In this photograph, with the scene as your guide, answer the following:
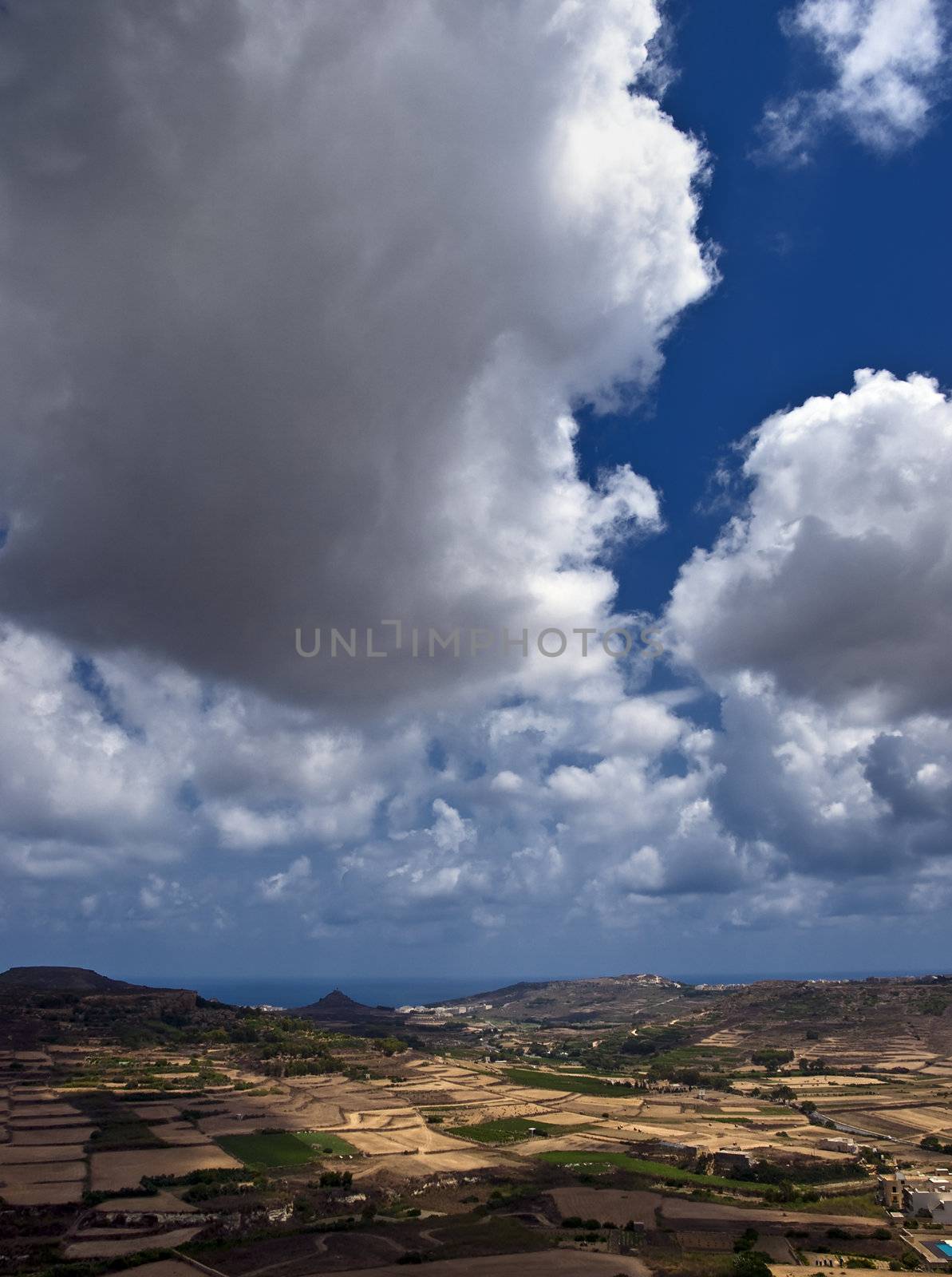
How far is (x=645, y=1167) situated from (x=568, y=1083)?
190 feet

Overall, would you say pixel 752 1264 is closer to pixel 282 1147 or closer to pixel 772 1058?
pixel 282 1147

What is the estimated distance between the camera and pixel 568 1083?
429ft

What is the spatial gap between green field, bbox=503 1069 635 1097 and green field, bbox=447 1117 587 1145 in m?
25.8

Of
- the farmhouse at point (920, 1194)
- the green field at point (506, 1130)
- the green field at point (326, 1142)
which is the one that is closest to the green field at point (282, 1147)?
the green field at point (326, 1142)

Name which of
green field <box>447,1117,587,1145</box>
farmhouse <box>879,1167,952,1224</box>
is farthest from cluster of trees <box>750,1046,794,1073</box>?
farmhouse <box>879,1167,952,1224</box>

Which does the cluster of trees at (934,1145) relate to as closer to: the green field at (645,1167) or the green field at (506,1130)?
the green field at (645,1167)

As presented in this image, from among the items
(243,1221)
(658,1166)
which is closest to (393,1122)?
(658,1166)

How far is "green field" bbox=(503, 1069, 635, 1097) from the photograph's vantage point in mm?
123812

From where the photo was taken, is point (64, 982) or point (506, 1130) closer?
point (506, 1130)

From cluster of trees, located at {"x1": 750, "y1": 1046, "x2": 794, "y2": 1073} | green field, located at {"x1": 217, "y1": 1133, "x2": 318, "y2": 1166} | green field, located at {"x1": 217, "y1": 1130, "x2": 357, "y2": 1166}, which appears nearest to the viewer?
green field, located at {"x1": 217, "y1": 1133, "x2": 318, "y2": 1166}

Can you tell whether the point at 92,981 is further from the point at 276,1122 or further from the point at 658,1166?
the point at 658,1166

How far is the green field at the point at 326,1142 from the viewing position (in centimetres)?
8025

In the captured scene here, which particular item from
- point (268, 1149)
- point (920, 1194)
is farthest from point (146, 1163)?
point (920, 1194)

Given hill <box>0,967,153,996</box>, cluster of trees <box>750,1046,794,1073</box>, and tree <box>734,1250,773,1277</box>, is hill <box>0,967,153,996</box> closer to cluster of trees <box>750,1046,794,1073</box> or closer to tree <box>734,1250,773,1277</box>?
cluster of trees <box>750,1046,794,1073</box>
